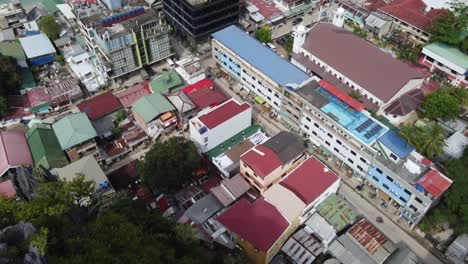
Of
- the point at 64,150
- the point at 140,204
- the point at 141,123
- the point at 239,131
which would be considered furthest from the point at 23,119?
the point at 239,131

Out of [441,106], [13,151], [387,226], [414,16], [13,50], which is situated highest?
[414,16]

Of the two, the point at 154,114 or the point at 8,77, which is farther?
the point at 8,77

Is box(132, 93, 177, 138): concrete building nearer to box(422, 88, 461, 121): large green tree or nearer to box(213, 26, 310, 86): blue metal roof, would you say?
box(213, 26, 310, 86): blue metal roof

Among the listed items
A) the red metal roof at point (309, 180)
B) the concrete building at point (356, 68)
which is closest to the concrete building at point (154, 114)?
the red metal roof at point (309, 180)

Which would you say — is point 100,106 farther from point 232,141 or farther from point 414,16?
point 414,16

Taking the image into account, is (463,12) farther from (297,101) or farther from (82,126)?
(82,126)

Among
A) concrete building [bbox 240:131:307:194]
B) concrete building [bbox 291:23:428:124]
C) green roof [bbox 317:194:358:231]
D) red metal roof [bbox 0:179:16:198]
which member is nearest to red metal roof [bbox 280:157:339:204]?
concrete building [bbox 240:131:307:194]

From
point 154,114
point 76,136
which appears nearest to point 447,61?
point 154,114

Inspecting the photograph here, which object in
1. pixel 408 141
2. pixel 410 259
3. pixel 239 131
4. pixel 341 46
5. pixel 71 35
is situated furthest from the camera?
pixel 71 35
